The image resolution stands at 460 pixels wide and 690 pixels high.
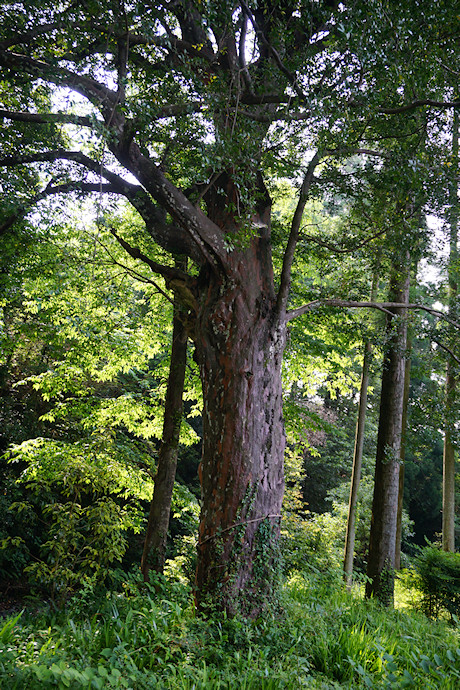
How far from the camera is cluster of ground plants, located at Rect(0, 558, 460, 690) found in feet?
8.19

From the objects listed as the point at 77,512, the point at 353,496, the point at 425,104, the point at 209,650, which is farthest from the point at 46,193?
the point at 353,496

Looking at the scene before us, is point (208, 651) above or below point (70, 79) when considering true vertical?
below

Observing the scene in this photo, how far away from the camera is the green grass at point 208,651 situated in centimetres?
249

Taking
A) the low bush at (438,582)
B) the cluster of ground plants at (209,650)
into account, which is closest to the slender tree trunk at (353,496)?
the low bush at (438,582)

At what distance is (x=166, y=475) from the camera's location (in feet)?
20.9

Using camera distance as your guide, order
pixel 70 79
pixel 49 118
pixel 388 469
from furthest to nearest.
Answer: pixel 388 469
pixel 70 79
pixel 49 118

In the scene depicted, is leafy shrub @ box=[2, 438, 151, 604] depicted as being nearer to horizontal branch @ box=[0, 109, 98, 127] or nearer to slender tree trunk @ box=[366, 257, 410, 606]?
slender tree trunk @ box=[366, 257, 410, 606]

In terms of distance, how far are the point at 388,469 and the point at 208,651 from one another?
4513 mm

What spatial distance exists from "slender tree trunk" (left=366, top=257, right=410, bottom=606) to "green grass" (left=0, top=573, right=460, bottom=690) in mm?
2139

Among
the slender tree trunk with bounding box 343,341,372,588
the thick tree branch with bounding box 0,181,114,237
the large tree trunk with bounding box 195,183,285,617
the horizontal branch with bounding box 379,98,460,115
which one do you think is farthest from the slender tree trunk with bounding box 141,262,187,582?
the slender tree trunk with bounding box 343,341,372,588

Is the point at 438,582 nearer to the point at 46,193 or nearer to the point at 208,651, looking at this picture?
the point at 208,651

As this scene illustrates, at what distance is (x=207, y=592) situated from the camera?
399 cm

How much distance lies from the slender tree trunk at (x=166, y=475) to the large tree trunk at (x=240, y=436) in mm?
1328

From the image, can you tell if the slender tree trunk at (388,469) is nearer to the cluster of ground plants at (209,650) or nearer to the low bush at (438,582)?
the low bush at (438,582)
